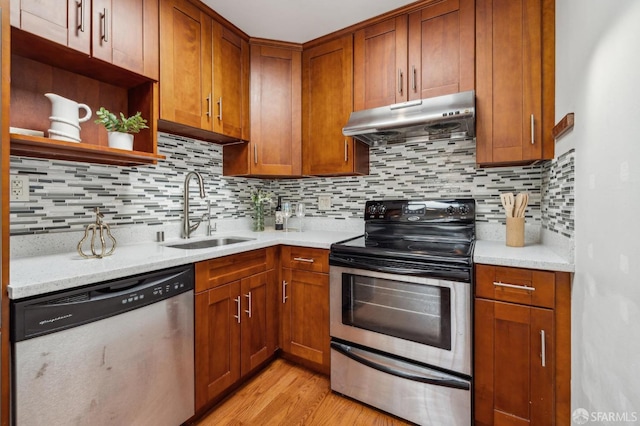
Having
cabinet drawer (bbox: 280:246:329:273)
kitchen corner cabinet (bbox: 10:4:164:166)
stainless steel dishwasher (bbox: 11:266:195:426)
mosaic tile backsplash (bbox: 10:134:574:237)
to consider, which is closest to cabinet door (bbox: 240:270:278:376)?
cabinet drawer (bbox: 280:246:329:273)

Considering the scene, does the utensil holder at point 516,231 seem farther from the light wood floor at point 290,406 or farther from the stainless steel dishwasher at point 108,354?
the stainless steel dishwasher at point 108,354

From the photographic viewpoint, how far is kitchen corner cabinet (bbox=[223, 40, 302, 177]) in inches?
90.8

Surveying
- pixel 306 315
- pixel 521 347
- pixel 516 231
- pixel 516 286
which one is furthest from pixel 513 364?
pixel 306 315

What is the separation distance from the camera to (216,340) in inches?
64.5

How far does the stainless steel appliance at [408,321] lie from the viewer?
4.73 ft

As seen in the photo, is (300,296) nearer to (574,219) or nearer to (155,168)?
(155,168)

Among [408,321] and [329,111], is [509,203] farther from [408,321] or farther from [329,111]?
[329,111]

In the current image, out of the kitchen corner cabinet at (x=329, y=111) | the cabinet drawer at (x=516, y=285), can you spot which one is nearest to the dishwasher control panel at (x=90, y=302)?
the kitchen corner cabinet at (x=329, y=111)

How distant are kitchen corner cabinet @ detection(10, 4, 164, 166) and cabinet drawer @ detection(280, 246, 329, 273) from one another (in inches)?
39.3

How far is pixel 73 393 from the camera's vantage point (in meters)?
1.06

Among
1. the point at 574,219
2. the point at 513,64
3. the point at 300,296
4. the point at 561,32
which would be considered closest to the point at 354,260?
the point at 300,296

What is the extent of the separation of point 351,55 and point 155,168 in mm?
1602

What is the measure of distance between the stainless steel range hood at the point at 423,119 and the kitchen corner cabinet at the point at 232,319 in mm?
1067

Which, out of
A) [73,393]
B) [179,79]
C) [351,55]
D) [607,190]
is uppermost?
[351,55]
